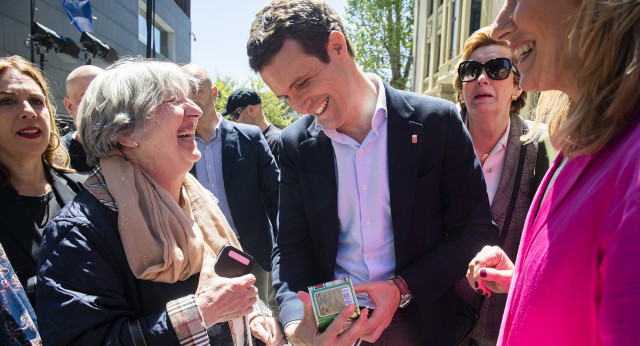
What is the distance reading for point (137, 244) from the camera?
1.63 meters

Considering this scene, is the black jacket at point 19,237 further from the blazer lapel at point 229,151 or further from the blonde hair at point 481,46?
the blonde hair at point 481,46

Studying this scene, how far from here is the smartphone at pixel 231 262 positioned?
5.77ft

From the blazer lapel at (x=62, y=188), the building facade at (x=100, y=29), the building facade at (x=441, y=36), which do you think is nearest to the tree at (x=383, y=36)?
the building facade at (x=441, y=36)

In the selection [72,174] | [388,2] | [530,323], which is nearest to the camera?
[530,323]

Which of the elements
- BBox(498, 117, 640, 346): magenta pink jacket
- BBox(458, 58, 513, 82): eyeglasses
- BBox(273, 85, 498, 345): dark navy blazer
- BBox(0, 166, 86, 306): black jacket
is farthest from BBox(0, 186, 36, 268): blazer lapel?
BBox(458, 58, 513, 82): eyeglasses

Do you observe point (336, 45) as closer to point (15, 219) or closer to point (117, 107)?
point (117, 107)

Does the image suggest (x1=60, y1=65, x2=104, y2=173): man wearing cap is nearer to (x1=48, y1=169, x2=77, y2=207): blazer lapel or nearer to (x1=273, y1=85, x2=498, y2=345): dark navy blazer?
(x1=48, y1=169, x2=77, y2=207): blazer lapel

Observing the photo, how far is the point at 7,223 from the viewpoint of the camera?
2111 millimetres

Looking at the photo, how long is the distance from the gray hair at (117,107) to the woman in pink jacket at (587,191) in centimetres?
157

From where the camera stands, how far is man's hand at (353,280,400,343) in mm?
1538

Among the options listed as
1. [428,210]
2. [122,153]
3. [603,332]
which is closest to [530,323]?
[603,332]

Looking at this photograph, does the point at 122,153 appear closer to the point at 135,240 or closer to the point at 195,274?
the point at 135,240

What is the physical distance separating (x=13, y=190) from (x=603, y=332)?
8.98 ft

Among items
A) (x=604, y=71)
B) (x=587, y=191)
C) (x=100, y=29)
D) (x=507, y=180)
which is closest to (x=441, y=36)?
(x=100, y=29)
